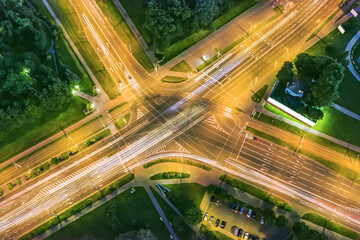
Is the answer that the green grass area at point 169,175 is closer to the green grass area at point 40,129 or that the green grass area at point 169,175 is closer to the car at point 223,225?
the car at point 223,225

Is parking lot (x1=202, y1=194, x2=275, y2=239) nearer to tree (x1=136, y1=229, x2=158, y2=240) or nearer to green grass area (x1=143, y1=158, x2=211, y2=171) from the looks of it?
green grass area (x1=143, y1=158, x2=211, y2=171)

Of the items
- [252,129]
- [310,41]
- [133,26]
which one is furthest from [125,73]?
[310,41]

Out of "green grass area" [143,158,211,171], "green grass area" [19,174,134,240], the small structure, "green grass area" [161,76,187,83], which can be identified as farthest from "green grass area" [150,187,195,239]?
the small structure

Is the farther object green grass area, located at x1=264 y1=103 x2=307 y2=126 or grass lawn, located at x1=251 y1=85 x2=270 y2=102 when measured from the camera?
grass lawn, located at x1=251 y1=85 x2=270 y2=102

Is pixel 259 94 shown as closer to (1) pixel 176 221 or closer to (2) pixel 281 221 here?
(2) pixel 281 221

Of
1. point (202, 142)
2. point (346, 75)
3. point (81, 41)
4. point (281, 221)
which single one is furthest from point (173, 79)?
point (346, 75)

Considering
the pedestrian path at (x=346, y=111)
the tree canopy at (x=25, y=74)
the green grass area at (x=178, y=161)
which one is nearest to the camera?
the tree canopy at (x=25, y=74)

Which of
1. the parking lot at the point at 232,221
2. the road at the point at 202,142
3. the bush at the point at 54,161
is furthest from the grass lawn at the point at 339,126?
the bush at the point at 54,161
